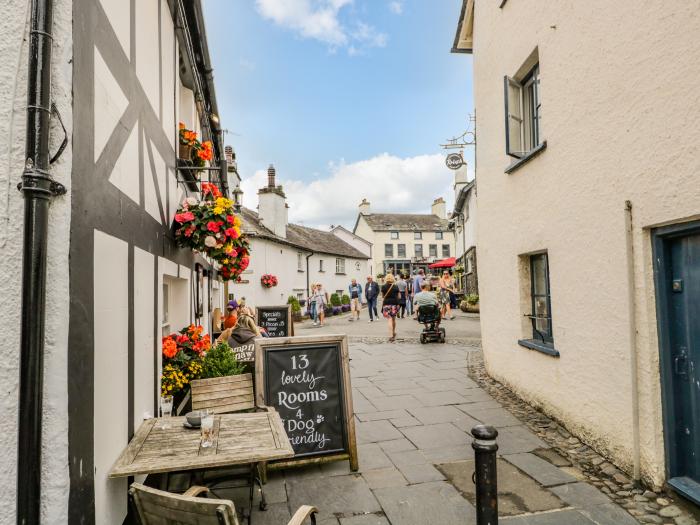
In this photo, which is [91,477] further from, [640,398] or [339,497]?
[640,398]

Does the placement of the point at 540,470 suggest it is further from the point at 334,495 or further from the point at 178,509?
the point at 178,509

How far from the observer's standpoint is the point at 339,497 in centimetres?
364

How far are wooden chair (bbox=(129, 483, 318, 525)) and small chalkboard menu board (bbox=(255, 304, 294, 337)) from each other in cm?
830

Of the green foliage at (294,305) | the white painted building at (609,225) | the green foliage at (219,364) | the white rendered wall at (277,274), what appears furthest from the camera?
the green foliage at (294,305)

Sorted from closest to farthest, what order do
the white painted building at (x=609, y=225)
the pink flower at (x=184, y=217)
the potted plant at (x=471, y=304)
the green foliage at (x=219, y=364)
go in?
1. the white painted building at (x=609, y=225)
2. the pink flower at (x=184, y=217)
3. the green foliage at (x=219, y=364)
4. the potted plant at (x=471, y=304)

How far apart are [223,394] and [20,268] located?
271cm

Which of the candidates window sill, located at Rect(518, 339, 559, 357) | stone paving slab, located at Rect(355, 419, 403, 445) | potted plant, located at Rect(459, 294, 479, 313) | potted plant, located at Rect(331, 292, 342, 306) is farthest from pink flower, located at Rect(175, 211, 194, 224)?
potted plant, located at Rect(331, 292, 342, 306)

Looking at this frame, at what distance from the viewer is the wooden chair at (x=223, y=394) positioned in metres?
4.19

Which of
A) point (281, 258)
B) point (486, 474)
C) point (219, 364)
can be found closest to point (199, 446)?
point (486, 474)

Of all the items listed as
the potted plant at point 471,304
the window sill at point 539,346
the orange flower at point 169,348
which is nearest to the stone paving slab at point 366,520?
the orange flower at point 169,348

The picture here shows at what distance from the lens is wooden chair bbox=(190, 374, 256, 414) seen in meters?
4.19

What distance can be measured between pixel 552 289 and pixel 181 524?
451 centimetres

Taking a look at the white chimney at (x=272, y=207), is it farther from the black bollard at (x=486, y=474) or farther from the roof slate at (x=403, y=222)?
the roof slate at (x=403, y=222)

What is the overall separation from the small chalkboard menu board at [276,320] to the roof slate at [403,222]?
39486 mm
